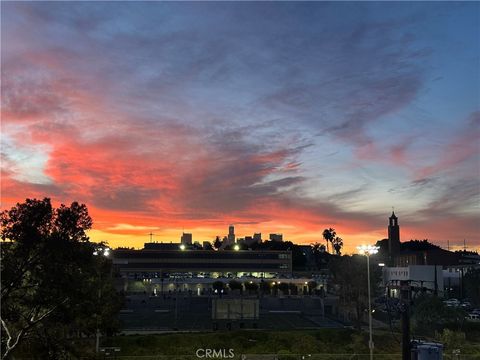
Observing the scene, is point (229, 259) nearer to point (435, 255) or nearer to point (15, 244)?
point (435, 255)

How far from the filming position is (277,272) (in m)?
175

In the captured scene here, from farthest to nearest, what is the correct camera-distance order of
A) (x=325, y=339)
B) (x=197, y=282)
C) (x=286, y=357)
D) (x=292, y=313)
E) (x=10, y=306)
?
(x=197, y=282) → (x=292, y=313) → (x=325, y=339) → (x=286, y=357) → (x=10, y=306)

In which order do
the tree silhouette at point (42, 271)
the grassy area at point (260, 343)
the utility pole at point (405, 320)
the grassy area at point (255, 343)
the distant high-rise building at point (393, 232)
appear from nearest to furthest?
1. the tree silhouette at point (42, 271)
2. the utility pole at point (405, 320)
3. the grassy area at point (260, 343)
4. the grassy area at point (255, 343)
5. the distant high-rise building at point (393, 232)

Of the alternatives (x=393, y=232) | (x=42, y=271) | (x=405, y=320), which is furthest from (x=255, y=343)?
(x=393, y=232)

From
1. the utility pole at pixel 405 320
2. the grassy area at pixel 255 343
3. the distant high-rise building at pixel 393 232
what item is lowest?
the grassy area at pixel 255 343

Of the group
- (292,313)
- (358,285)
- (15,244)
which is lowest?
(292,313)

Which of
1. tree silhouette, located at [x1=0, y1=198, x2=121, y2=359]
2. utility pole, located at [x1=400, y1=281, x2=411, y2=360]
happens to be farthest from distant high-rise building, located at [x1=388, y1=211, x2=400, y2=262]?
tree silhouette, located at [x1=0, y1=198, x2=121, y2=359]

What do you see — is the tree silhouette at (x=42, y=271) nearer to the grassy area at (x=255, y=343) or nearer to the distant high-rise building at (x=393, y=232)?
the grassy area at (x=255, y=343)

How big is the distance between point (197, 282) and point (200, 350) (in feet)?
323

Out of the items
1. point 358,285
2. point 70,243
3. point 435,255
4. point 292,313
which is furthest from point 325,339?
point 435,255

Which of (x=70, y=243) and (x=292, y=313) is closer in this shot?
(x=70, y=243)

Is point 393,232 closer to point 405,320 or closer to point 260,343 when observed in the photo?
point 260,343

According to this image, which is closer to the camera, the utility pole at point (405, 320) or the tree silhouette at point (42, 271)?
the tree silhouette at point (42, 271)

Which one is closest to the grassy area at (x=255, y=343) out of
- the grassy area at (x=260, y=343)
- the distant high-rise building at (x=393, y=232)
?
the grassy area at (x=260, y=343)
